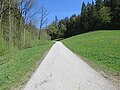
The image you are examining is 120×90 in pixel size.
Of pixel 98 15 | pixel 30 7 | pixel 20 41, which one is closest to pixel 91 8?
pixel 98 15

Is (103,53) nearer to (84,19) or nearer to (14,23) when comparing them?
(14,23)

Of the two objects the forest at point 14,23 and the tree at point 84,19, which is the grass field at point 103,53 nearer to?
the forest at point 14,23

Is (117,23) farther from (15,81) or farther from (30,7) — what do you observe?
(15,81)

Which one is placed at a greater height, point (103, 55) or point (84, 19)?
point (84, 19)

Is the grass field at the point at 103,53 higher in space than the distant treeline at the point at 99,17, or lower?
lower

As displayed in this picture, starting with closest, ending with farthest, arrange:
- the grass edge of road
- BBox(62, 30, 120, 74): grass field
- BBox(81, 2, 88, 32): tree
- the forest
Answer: the grass edge of road → BBox(62, 30, 120, 74): grass field → the forest → BBox(81, 2, 88, 32): tree

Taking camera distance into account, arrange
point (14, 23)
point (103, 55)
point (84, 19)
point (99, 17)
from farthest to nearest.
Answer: point (84, 19) < point (99, 17) < point (14, 23) < point (103, 55)

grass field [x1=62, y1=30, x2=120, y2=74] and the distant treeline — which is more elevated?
the distant treeline

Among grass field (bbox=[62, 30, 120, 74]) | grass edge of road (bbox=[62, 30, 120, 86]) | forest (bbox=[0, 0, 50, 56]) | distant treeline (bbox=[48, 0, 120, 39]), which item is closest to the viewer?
grass edge of road (bbox=[62, 30, 120, 86])

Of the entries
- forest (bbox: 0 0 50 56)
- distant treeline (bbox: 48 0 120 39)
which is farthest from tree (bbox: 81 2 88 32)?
forest (bbox: 0 0 50 56)

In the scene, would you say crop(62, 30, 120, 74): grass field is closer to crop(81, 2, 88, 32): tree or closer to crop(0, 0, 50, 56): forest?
crop(0, 0, 50, 56): forest

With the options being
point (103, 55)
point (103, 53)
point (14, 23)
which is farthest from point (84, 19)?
point (103, 55)

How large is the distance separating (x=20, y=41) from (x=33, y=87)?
97.3 feet

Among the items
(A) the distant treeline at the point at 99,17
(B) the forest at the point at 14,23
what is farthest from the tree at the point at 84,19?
(B) the forest at the point at 14,23
